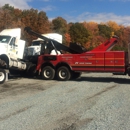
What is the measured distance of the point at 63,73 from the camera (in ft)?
50.9

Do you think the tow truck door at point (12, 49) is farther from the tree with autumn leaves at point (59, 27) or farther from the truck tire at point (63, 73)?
the tree with autumn leaves at point (59, 27)

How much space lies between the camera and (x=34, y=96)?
9961 millimetres

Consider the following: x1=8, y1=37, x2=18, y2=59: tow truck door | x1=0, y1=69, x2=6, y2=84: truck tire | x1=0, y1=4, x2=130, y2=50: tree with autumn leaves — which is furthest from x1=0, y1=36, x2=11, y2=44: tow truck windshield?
x1=0, y1=4, x2=130, y2=50: tree with autumn leaves

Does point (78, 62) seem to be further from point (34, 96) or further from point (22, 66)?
point (34, 96)

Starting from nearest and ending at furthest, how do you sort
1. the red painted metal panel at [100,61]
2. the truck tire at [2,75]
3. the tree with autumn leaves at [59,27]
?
the truck tire at [2,75]
the red painted metal panel at [100,61]
the tree with autumn leaves at [59,27]

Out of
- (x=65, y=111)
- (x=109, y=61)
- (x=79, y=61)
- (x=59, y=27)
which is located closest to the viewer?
(x=65, y=111)

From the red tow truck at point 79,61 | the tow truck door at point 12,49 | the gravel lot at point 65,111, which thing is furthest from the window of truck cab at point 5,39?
the gravel lot at point 65,111

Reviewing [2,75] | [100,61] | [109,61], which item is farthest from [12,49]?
[109,61]

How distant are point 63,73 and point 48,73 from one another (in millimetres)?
1061

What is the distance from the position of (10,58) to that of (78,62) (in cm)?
425

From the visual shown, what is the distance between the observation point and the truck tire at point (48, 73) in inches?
618

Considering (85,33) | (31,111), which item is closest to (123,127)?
(31,111)

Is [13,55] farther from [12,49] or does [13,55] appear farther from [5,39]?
[5,39]

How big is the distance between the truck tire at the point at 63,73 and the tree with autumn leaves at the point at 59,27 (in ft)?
19.1
